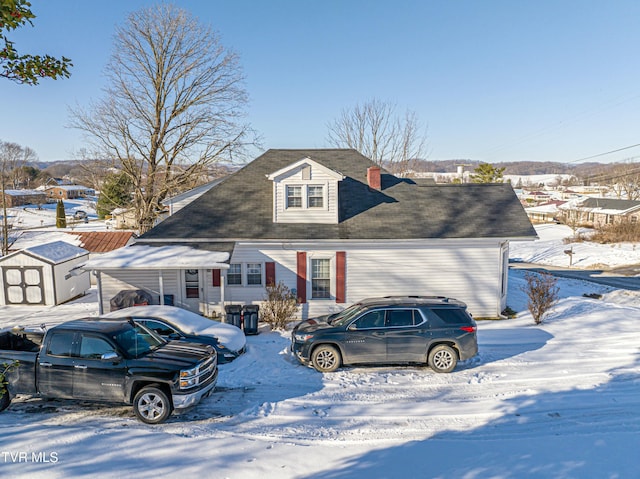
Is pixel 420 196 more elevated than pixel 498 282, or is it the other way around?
pixel 420 196

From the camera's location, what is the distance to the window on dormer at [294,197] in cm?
1719

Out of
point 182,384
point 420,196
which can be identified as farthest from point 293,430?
point 420,196

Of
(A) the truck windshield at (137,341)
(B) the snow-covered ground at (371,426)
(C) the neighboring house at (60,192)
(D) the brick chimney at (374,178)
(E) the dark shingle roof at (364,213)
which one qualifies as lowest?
(B) the snow-covered ground at (371,426)

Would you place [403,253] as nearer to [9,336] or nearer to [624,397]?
[624,397]

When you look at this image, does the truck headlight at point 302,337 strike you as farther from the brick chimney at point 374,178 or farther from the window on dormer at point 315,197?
the brick chimney at point 374,178

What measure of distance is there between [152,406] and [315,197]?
10.8m

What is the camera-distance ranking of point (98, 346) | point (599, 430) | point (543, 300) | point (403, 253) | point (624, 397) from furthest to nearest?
point (403, 253)
point (543, 300)
point (624, 397)
point (98, 346)
point (599, 430)

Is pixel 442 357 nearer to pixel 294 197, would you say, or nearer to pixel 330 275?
pixel 330 275

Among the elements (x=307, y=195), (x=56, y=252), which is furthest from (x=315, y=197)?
(x=56, y=252)

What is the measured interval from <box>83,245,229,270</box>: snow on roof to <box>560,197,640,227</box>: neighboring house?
58800mm

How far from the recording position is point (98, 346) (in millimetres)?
8445

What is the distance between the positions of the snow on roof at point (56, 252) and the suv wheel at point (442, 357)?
1673cm

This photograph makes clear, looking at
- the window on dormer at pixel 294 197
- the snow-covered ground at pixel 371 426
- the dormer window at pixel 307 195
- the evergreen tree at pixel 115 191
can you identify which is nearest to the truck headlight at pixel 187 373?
the snow-covered ground at pixel 371 426

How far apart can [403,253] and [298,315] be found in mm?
4686
